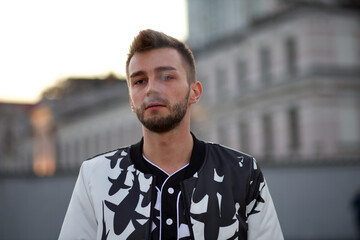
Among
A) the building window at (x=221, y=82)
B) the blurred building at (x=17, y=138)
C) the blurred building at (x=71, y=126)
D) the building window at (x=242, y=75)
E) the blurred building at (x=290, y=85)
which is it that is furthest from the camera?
the blurred building at (x=17, y=138)

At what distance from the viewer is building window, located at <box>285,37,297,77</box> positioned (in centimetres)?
3516

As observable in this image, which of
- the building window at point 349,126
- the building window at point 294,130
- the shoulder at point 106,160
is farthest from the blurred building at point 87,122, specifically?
the shoulder at point 106,160

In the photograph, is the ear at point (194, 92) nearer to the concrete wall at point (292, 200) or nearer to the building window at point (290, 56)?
the concrete wall at point (292, 200)

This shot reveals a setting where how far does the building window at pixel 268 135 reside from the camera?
36.4m

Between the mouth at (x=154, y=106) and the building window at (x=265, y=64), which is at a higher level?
the building window at (x=265, y=64)

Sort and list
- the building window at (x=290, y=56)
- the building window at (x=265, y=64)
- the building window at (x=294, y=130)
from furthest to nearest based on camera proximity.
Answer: the building window at (x=265, y=64) < the building window at (x=290, y=56) < the building window at (x=294, y=130)

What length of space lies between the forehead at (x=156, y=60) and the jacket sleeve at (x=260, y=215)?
638 millimetres

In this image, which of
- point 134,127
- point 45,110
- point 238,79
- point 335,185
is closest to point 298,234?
point 335,185

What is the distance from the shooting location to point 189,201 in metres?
2.81

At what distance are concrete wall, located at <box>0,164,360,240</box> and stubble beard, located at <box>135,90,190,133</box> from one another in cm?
1514

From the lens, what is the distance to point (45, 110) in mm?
77438

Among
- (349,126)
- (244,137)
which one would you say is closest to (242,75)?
(244,137)

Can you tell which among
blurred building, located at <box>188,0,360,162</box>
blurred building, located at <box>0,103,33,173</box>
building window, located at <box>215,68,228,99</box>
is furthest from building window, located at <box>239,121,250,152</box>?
blurred building, located at <box>0,103,33,173</box>

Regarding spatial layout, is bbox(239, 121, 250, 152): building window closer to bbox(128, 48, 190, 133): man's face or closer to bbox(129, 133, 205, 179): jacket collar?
bbox(129, 133, 205, 179): jacket collar
